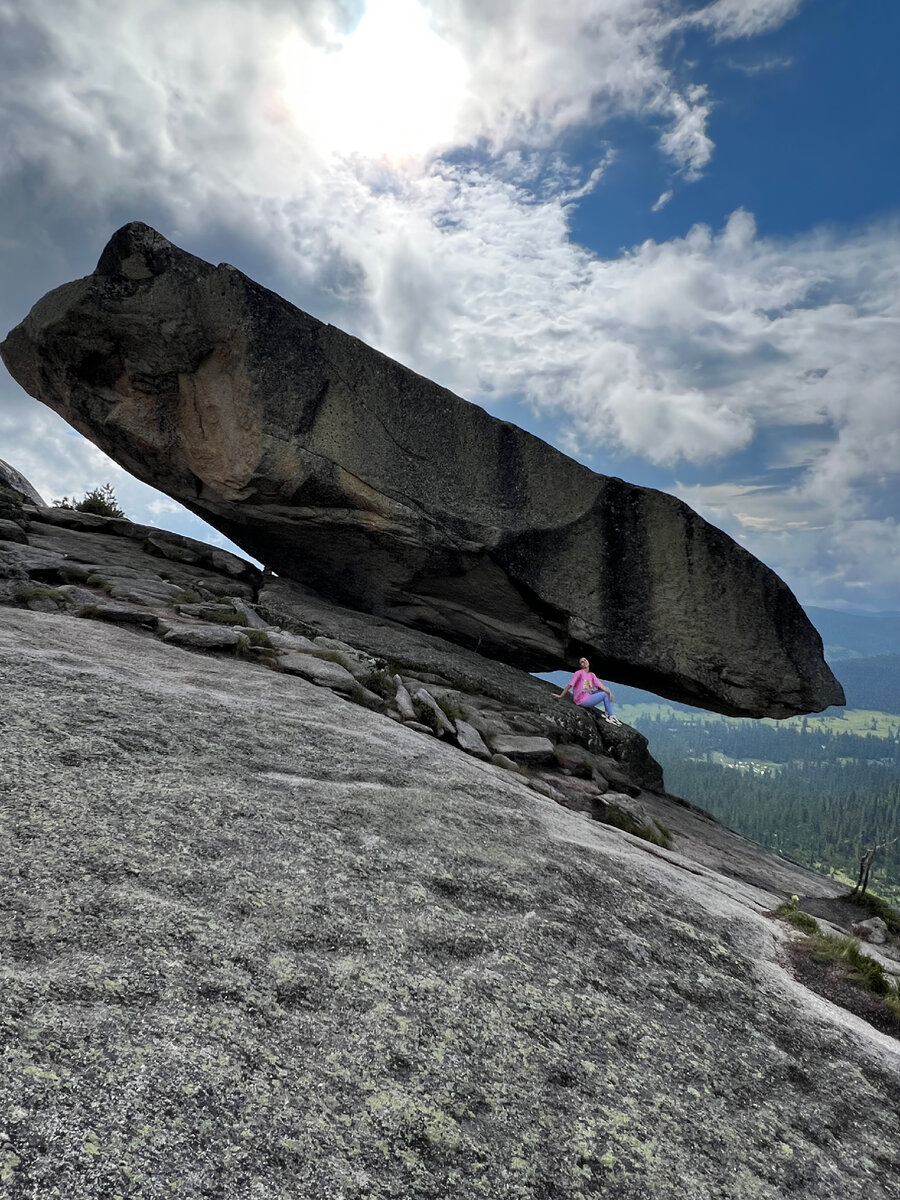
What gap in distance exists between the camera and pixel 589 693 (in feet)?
78.6

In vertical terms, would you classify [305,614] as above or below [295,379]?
below

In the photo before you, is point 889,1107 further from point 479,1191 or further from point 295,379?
point 295,379

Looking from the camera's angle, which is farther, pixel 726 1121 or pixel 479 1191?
pixel 726 1121

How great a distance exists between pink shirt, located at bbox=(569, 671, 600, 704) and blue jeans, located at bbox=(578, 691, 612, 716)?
105 mm

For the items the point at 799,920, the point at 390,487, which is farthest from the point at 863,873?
the point at 390,487

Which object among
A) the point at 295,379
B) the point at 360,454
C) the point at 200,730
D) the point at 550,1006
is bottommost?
the point at 550,1006

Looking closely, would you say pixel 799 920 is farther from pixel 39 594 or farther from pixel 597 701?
pixel 39 594

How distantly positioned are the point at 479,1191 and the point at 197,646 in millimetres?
12267

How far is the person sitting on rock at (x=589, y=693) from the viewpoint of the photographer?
23594 millimetres

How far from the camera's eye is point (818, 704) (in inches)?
1013

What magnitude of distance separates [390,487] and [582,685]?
987cm

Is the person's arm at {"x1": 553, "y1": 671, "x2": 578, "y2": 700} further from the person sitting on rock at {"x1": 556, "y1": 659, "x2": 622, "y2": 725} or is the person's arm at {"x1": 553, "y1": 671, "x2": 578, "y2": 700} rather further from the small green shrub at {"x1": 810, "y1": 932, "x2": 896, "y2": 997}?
the small green shrub at {"x1": 810, "y1": 932, "x2": 896, "y2": 997}

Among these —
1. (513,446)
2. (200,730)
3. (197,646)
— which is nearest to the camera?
(200,730)

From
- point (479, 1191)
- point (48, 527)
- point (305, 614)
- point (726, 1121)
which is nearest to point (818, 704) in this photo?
point (305, 614)
